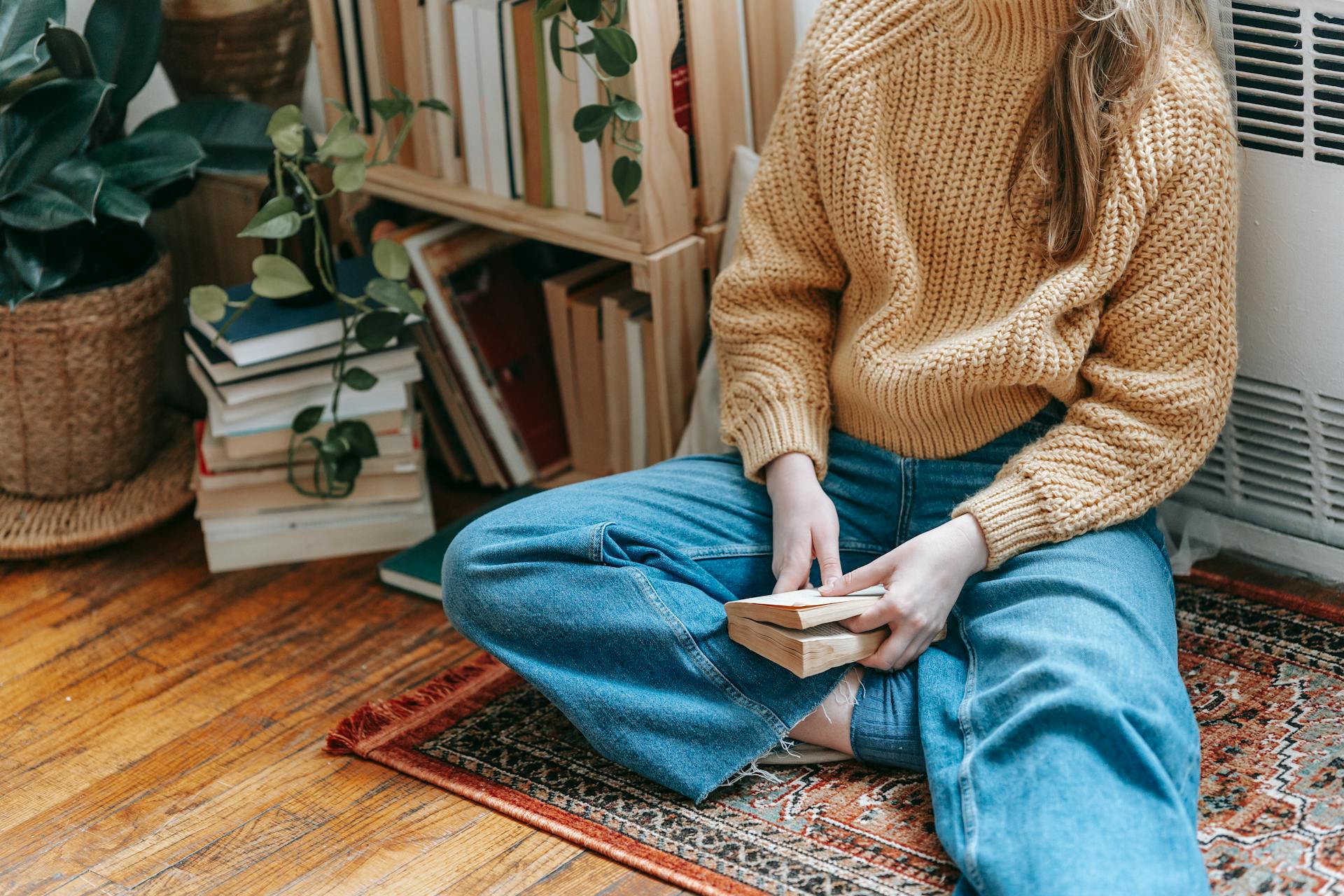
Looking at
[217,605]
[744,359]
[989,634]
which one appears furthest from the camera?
[217,605]

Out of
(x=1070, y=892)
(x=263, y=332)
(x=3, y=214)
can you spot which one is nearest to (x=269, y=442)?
(x=263, y=332)

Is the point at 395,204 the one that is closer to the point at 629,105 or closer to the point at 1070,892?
the point at 629,105

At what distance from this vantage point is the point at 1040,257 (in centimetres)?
121

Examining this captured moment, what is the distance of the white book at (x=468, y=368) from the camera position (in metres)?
1.73

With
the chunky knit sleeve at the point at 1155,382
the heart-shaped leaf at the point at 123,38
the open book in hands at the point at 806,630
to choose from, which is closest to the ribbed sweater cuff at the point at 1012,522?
the chunky knit sleeve at the point at 1155,382

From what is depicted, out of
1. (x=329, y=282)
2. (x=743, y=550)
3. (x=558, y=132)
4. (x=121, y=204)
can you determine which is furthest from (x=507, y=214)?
(x=743, y=550)

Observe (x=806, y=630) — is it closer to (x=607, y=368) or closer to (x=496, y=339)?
(x=607, y=368)

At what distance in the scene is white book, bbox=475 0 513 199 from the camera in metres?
1.56

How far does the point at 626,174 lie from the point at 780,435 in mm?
363

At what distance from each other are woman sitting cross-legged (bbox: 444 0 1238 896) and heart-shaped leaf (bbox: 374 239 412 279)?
417 millimetres

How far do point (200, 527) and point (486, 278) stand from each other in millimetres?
513

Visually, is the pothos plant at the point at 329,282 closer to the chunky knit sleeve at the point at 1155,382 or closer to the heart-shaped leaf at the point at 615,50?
the heart-shaped leaf at the point at 615,50

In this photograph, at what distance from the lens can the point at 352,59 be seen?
5.60 ft

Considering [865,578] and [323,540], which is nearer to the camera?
[865,578]
